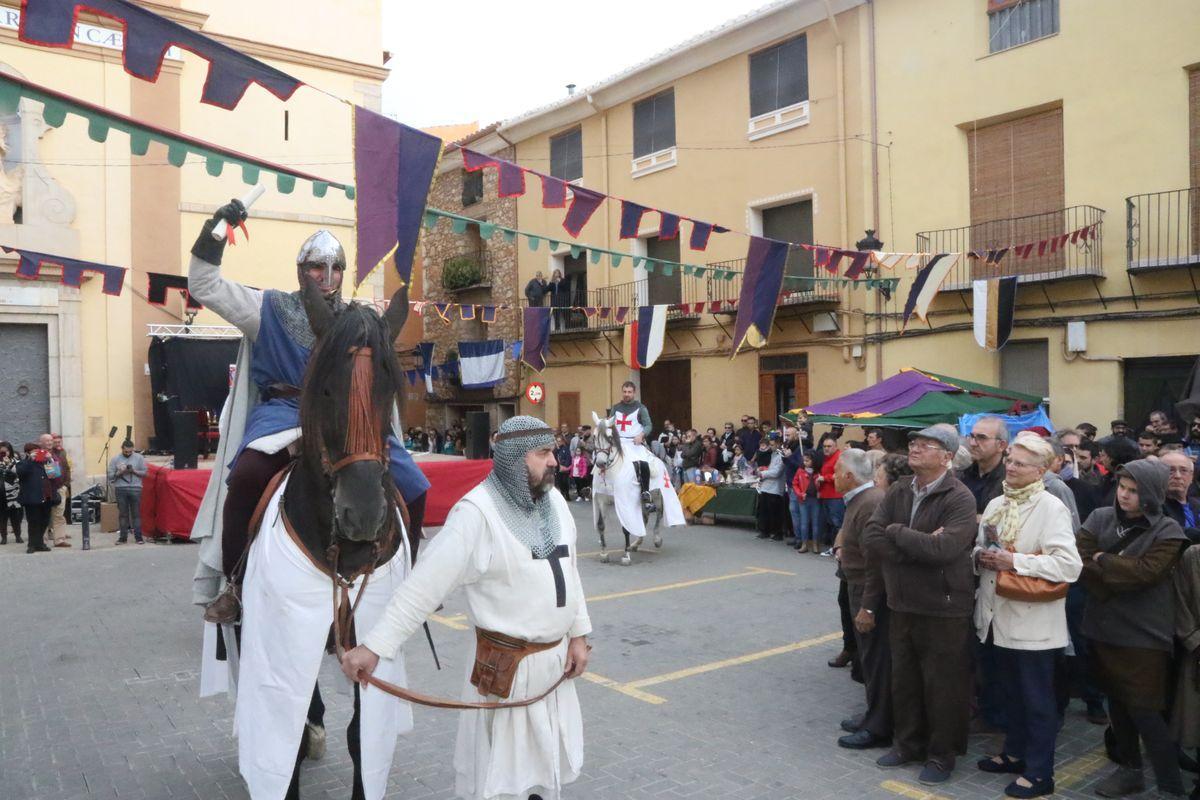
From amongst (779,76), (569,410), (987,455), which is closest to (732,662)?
(987,455)

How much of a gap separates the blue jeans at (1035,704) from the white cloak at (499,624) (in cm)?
248

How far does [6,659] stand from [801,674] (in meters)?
6.44

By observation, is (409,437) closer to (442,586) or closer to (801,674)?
(801,674)

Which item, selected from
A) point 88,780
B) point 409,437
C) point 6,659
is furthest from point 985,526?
point 409,437

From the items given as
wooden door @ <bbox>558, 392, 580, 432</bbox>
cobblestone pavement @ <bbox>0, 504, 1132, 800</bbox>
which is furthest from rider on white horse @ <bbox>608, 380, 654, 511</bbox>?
wooden door @ <bbox>558, 392, 580, 432</bbox>

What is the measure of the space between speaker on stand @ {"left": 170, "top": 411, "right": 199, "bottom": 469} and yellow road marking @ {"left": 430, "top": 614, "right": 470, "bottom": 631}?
25.0 ft

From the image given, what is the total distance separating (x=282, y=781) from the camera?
3.40 metres

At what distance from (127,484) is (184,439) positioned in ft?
4.03

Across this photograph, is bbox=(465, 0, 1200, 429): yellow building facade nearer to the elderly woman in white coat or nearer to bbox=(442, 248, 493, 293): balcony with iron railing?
bbox=(442, 248, 493, 293): balcony with iron railing

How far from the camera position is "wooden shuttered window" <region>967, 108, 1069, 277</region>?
14.6 m

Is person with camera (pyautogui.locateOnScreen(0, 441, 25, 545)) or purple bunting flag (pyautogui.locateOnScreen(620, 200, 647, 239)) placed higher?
purple bunting flag (pyautogui.locateOnScreen(620, 200, 647, 239))

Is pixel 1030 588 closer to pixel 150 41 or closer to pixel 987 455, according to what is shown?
pixel 987 455

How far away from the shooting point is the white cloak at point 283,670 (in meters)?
3.41

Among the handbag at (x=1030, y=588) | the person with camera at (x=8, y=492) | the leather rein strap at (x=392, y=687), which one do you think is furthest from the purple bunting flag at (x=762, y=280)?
the person with camera at (x=8, y=492)
